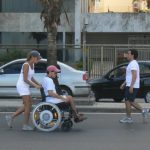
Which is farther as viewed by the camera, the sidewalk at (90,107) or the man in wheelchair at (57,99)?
the sidewalk at (90,107)

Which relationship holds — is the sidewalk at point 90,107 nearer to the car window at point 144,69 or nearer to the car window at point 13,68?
the car window at point 13,68

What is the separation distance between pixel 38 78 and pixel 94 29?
23.2m

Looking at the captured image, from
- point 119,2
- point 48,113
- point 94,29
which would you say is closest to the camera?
point 48,113

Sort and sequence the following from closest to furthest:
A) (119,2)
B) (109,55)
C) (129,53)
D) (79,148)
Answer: (79,148), (129,53), (109,55), (119,2)

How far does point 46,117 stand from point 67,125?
1.59ft

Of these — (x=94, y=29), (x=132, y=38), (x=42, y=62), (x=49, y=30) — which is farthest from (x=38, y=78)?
(x=132, y=38)

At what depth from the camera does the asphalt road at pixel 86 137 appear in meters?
9.67

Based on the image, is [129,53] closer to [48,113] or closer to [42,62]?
[48,113]

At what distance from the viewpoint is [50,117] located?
11375 mm

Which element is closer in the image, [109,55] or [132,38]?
[109,55]

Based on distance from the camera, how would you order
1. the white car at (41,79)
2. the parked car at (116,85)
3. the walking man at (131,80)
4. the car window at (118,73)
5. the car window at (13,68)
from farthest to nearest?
the car window at (118,73)
the car window at (13,68)
the parked car at (116,85)
the white car at (41,79)
the walking man at (131,80)

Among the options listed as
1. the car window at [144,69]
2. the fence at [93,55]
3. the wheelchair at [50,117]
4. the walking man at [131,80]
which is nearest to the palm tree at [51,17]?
the car window at [144,69]

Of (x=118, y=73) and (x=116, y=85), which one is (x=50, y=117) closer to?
(x=116, y=85)

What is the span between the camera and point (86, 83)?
61.9ft
